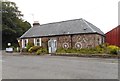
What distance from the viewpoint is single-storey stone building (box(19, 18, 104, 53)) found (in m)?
30.5

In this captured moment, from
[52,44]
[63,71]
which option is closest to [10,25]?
[52,44]

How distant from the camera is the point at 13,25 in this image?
189 ft

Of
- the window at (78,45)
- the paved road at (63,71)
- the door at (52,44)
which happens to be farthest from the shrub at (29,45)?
the paved road at (63,71)

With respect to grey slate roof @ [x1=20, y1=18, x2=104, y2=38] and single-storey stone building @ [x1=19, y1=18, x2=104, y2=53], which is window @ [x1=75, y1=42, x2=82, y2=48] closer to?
single-storey stone building @ [x1=19, y1=18, x2=104, y2=53]

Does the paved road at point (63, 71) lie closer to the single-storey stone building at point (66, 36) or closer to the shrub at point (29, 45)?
the single-storey stone building at point (66, 36)

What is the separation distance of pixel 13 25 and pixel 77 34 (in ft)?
100

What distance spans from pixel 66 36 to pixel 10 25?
95.5ft

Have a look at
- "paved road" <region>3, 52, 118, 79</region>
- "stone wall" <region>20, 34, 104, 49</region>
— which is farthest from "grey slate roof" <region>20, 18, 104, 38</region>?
"paved road" <region>3, 52, 118, 79</region>

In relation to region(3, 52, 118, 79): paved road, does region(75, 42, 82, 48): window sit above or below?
above

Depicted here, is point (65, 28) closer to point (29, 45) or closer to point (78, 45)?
point (78, 45)

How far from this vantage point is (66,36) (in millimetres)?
32500

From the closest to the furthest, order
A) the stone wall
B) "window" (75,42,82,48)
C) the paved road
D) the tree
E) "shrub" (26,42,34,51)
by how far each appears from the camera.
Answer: the paved road, the stone wall, "window" (75,42,82,48), "shrub" (26,42,34,51), the tree

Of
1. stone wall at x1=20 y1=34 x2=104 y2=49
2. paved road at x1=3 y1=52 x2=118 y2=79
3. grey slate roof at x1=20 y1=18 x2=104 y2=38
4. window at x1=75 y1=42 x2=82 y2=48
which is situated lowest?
paved road at x1=3 y1=52 x2=118 y2=79

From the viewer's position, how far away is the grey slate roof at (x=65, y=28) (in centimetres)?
3159
